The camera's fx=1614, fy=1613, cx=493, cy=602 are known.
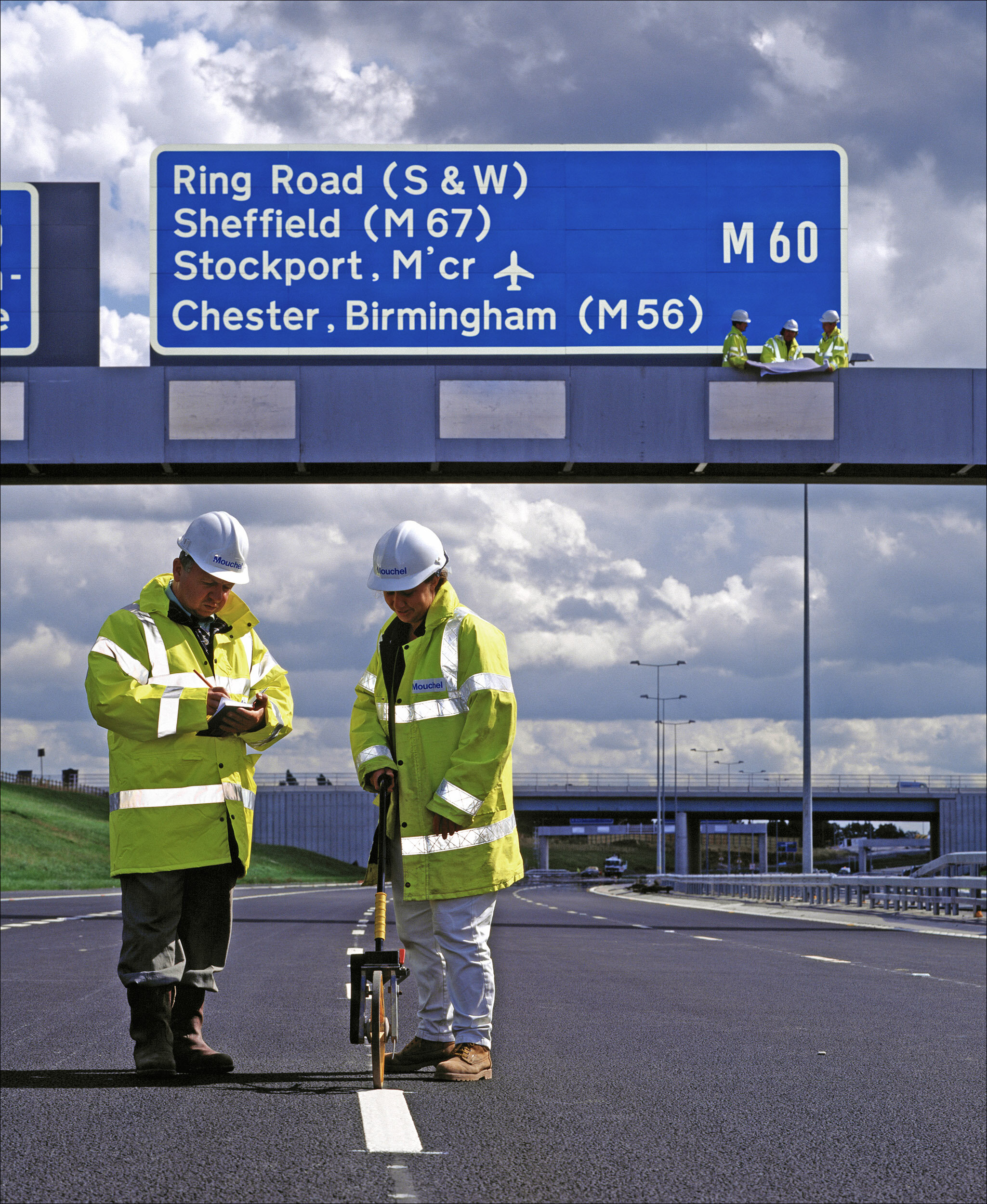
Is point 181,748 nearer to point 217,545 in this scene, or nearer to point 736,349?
point 217,545

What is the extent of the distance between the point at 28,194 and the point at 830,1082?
14.1 meters

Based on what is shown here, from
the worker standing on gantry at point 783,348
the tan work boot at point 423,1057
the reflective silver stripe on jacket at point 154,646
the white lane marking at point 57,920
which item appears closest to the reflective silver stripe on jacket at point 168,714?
the reflective silver stripe on jacket at point 154,646

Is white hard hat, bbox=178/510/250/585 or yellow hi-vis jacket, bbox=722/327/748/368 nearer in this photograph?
white hard hat, bbox=178/510/250/585

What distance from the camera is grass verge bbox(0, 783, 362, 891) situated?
53781mm

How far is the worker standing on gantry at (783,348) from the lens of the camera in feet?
56.2

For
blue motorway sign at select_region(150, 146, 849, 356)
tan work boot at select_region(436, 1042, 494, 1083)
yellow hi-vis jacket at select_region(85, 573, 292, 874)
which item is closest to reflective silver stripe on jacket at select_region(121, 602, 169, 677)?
yellow hi-vis jacket at select_region(85, 573, 292, 874)

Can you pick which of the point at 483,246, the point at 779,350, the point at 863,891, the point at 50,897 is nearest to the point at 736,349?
the point at 779,350

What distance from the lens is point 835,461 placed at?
17797mm

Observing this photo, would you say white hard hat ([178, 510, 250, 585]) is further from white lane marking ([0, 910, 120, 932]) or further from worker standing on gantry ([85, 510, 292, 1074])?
white lane marking ([0, 910, 120, 932])

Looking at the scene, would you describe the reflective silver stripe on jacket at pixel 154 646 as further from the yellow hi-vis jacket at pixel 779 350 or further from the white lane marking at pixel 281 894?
the white lane marking at pixel 281 894

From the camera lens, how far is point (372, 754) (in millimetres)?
6145

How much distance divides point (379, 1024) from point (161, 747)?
1.33m

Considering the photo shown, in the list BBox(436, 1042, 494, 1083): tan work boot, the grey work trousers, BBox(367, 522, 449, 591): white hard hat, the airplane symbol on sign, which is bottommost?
BBox(436, 1042, 494, 1083): tan work boot

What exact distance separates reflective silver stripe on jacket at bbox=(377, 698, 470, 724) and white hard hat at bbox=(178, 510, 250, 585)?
83 centimetres
